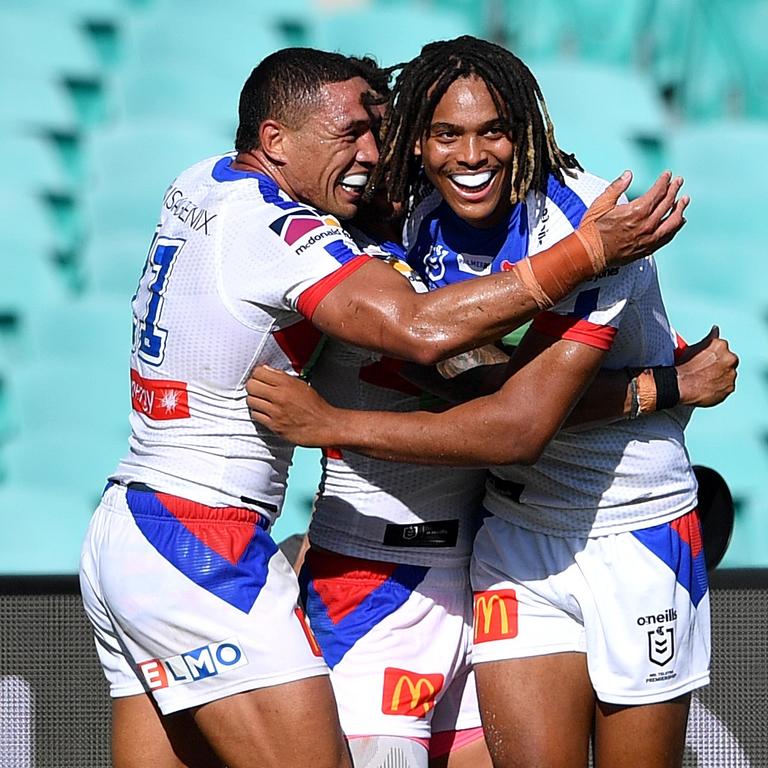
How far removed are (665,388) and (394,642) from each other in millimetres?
749

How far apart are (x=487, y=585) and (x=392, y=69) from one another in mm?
1063

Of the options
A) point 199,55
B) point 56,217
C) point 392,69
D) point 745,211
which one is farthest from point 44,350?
point 392,69

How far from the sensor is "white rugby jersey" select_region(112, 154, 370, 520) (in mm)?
2283

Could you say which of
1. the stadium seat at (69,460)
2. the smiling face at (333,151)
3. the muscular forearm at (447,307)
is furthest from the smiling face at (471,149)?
the stadium seat at (69,460)

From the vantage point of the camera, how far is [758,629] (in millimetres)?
3113

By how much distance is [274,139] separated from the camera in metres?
2.51

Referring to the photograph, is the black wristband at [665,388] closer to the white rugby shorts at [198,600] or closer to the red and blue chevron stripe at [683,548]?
the red and blue chevron stripe at [683,548]

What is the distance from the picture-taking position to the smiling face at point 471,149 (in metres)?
2.38

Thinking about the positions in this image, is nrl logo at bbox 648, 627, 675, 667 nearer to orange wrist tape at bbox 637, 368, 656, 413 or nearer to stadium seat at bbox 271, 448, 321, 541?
orange wrist tape at bbox 637, 368, 656, 413

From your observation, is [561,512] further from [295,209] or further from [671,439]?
[295,209]

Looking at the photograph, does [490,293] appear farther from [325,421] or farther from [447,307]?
[325,421]

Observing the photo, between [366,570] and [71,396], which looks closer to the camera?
[366,570]

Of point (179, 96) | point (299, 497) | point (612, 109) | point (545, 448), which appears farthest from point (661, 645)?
point (179, 96)

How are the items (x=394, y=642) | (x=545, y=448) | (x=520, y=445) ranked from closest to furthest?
(x=520, y=445), (x=545, y=448), (x=394, y=642)
